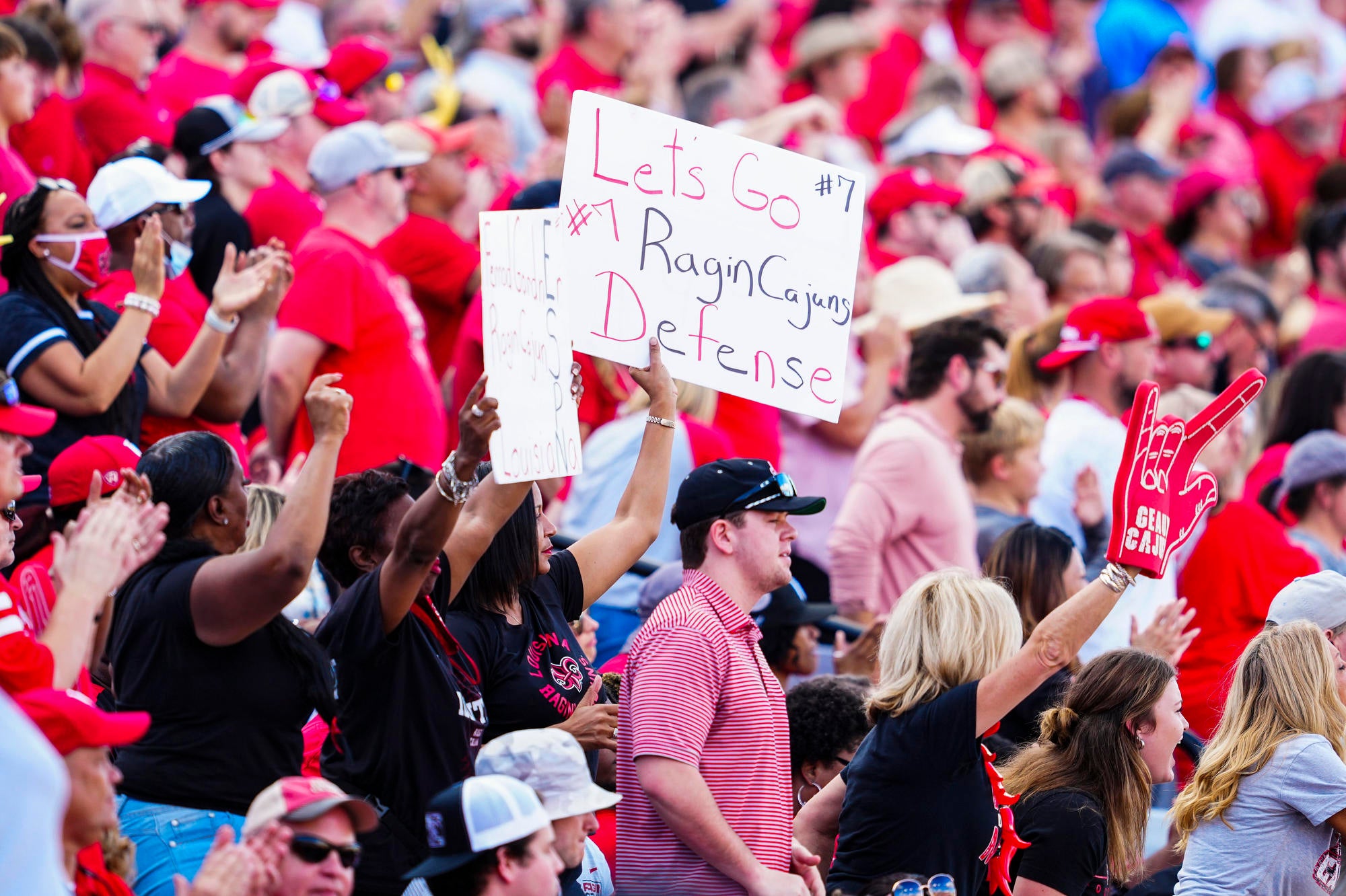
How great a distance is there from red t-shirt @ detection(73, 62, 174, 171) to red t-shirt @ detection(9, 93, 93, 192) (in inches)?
7.9

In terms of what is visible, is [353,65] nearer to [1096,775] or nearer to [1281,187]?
[1096,775]

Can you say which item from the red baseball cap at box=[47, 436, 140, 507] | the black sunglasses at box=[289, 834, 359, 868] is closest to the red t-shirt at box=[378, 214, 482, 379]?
the red baseball cap at box=[47, 436, 140, 507]

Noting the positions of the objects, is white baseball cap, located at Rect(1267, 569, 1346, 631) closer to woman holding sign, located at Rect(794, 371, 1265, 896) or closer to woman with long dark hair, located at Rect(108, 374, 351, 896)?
woman holding sign, located at Rect(794, 371, 1265, 896)

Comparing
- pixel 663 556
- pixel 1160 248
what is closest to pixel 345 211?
pixel 663 556

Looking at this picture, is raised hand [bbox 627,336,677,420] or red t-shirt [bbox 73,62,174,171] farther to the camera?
red t-shirt [bbox 73,62,174,171]

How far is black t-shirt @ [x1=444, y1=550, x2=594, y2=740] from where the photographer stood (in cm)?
457

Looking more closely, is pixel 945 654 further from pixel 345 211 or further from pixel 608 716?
pixel 345 211

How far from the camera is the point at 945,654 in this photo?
15.7ft

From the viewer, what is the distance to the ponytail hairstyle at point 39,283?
565cm

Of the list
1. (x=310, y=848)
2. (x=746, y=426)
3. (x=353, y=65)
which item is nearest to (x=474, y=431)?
(x=310, y=848)

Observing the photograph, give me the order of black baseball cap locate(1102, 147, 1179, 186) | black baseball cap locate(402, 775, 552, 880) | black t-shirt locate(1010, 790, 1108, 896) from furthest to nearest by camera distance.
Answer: black baseball cap locate(1102, 147, 1179, 186), black t-shirt locate(1010, 790, 1108, 896), black baseball cap locate(402, 775, 552, 880)

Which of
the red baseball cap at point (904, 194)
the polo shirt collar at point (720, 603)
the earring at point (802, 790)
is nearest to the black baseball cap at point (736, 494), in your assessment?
the polo shirt collar at point (720, 603)

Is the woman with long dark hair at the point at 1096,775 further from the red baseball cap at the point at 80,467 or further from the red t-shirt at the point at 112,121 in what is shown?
the red t-shirt at the point at 112,121

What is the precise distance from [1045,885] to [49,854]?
113 inches
